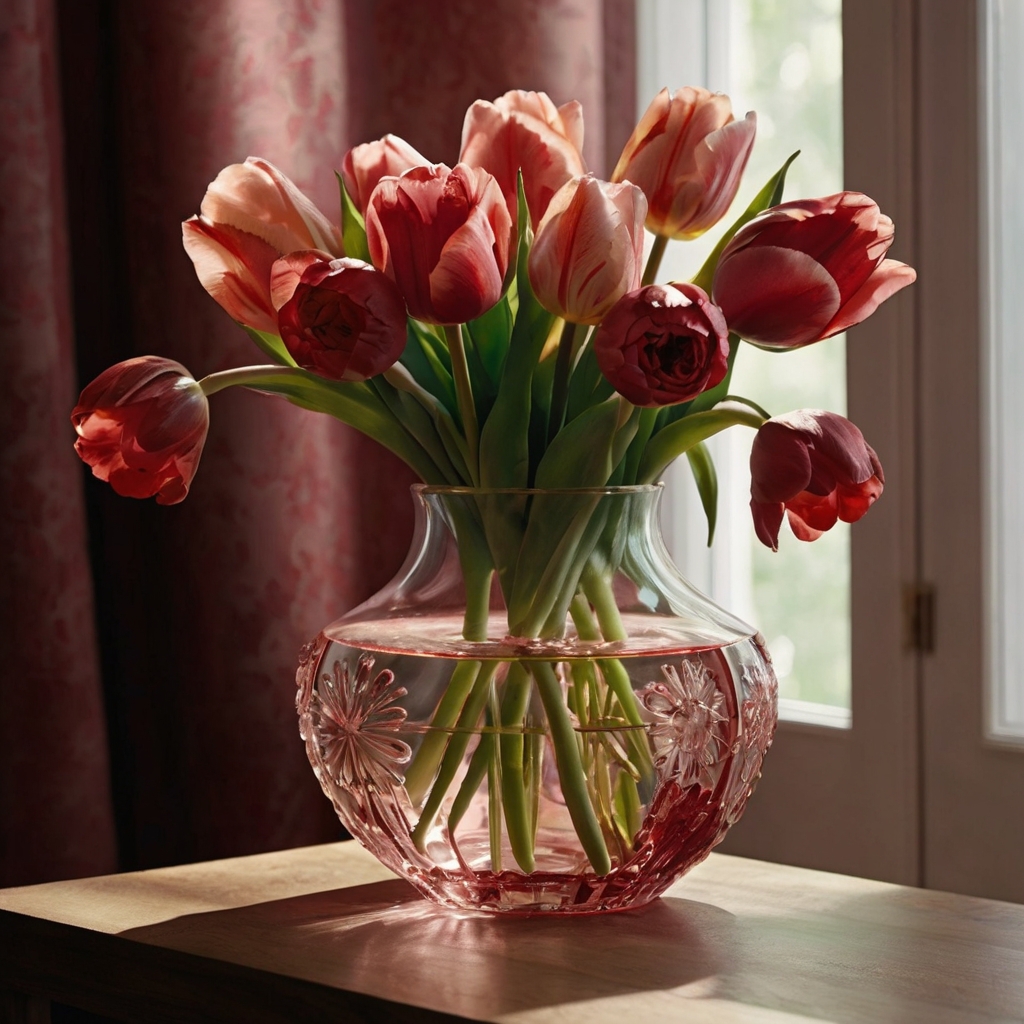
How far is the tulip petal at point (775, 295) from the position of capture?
0.75m

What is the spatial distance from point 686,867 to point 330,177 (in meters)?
0.76

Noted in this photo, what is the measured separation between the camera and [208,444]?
4.24 ft

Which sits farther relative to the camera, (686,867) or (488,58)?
(488,58)

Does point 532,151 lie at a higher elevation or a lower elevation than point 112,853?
higher

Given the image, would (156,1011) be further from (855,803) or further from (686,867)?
(855,803)

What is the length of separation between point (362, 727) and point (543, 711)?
108 millimetres

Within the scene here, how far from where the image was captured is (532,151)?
84 centimetres

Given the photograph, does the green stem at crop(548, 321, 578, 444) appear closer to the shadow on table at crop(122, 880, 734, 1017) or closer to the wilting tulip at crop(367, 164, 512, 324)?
the wilting tulip at crop(367, 164, 512, 324)

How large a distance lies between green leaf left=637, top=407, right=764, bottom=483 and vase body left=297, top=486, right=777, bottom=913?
0.02 meters

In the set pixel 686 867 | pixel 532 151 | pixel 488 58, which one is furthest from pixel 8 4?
pixel 686 867

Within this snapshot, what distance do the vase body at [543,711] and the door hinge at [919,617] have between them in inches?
19.7

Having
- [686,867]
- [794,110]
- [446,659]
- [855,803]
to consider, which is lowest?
[855,803]

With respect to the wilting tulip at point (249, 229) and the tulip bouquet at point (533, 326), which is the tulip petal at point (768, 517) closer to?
the tulip bouquet at point (533, 326)

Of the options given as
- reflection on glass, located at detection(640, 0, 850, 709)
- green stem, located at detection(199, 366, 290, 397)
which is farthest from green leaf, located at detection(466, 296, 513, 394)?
reflection on glass, located at detection(640, 0, 850, 709)
